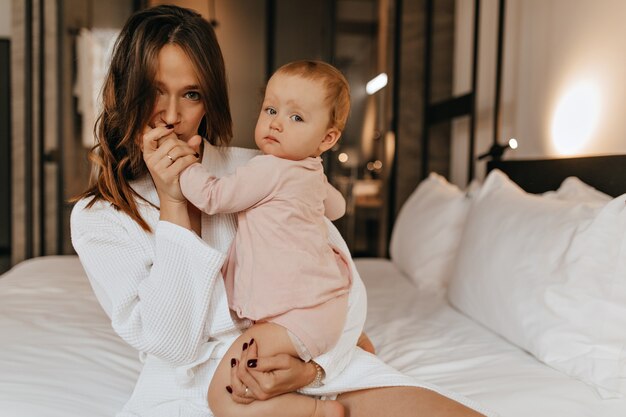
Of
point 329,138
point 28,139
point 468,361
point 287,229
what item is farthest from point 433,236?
point 28,139

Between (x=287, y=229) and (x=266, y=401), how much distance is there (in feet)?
0.96

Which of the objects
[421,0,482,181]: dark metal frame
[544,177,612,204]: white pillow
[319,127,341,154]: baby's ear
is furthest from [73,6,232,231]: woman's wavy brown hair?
[421,0,482,181]: dark metal frame

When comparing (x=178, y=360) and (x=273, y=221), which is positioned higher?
(x=273, y=221)

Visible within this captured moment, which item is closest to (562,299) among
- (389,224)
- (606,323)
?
(606,323)

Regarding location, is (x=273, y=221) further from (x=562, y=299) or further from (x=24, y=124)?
(x=24, y=124)

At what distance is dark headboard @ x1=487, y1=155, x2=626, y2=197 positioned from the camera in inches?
58.6

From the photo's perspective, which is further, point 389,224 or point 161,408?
point 389,224

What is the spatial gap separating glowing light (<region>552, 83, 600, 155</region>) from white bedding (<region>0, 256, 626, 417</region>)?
70 centimetres

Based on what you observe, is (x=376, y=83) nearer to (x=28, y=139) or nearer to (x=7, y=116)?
(x=28, y=139)

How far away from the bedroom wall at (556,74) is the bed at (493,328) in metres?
0.21

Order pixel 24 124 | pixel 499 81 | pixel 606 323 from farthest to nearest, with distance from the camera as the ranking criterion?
1. pixel 24 124
2. pixel 499 81
3. pixel 606 323

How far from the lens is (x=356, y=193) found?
3857 millimetres

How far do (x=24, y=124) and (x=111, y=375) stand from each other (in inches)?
110

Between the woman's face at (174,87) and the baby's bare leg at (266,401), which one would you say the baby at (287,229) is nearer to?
the baby's bare leg at (266,401)
